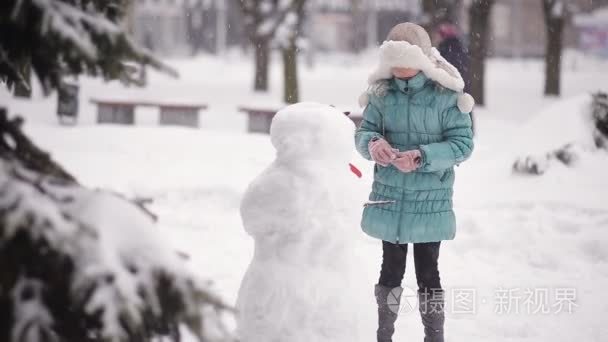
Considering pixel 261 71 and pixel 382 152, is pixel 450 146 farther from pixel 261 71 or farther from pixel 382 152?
pixel 261 71

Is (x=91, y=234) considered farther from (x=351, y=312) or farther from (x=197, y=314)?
(x=351, y=312)

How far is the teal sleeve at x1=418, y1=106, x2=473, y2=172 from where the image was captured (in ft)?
11.8

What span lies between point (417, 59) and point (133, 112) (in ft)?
35.1

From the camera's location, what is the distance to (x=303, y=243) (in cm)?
337

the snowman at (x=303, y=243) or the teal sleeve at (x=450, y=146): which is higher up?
the teal sleeve at (x=450, y=146)

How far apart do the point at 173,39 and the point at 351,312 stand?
47.5m

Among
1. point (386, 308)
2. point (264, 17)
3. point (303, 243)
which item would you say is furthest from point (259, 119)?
point (303, 243)

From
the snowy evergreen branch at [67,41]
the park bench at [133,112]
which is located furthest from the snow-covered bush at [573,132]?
the snowy evergreen branch at [67,41]

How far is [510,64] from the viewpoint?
141 feet

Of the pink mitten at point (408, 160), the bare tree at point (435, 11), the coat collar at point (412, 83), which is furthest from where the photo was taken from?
the bare tree at point (435, 11)

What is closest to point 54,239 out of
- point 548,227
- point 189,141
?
point 548,227

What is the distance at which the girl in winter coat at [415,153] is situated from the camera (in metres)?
3.65

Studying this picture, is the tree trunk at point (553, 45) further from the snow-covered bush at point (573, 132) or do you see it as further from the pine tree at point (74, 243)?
the pine tree at point (74, 243)

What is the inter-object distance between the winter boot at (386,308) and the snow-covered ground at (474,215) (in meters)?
0.18
